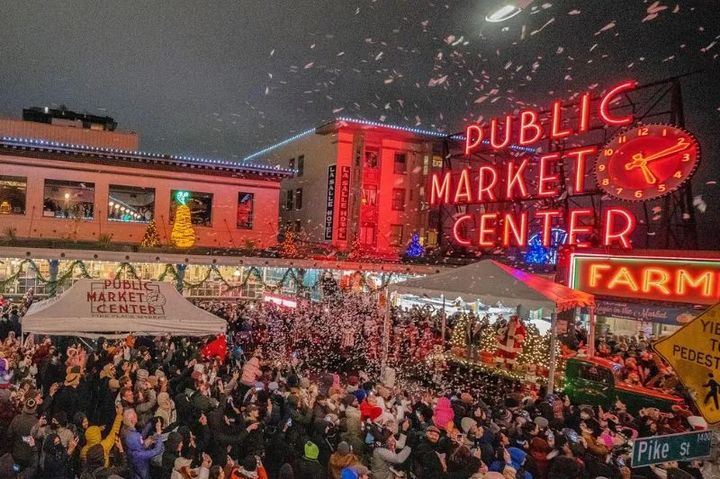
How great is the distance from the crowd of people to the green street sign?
136 mm

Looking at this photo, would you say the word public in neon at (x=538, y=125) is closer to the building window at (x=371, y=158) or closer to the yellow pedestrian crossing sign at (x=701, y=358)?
the building window at (x=371, y=158)

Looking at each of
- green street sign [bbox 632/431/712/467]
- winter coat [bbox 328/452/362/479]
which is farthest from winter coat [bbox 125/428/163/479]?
green street sign [bbox 632/431/712/467]

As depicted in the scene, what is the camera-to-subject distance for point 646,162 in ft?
65.6

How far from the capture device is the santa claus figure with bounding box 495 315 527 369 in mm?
13922

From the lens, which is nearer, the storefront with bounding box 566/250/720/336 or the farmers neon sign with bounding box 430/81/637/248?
the storefront with bounding box 566/250/720/336

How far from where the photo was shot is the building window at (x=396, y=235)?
3509 cm

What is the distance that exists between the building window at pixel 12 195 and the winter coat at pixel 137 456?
69.4ft

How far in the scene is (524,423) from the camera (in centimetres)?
805

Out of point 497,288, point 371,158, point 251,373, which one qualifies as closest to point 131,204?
point 371,158

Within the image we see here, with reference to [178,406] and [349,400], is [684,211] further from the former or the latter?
Result: [178,406]

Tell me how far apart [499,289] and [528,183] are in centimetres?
1676

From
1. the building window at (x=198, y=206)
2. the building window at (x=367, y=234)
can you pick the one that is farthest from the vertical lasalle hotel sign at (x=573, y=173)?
the building window at (x=198, y=206)

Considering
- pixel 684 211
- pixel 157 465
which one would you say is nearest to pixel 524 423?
pixel 157 465

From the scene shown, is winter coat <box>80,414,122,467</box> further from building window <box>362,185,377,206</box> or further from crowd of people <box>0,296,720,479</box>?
building window <box>362,185,377,206</box>
